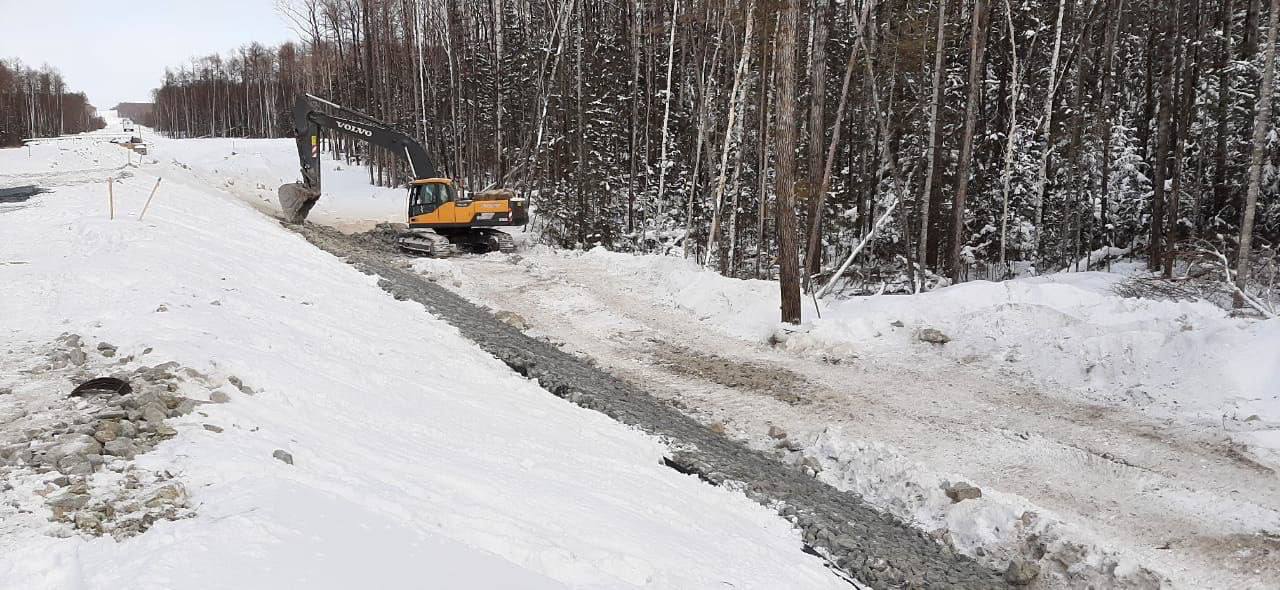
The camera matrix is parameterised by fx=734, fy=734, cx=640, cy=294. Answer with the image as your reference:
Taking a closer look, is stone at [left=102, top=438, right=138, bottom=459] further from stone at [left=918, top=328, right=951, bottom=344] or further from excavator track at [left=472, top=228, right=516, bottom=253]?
excavator track at [left=472, top=228, right=516, bottom=253]

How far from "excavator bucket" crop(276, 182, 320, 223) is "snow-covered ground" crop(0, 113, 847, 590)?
10784 millimetres

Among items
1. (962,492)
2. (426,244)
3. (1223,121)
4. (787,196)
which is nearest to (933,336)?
(787,196)

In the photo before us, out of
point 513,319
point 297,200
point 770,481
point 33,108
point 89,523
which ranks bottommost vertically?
point 770,481

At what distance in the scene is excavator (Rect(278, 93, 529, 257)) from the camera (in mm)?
19875

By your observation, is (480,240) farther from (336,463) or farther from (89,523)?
(89,523)

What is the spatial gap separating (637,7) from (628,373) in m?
20.7

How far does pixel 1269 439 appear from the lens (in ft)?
21.6

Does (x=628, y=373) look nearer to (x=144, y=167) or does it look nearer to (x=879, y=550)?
(x=879, y=550)

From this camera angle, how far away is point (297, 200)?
2109 cm

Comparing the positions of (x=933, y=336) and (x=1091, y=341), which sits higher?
(x=1091, y=341)

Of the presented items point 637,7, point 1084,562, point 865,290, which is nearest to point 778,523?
point 1084,562

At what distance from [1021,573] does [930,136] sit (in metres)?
15.1

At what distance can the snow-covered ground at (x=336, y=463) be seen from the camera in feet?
9.93

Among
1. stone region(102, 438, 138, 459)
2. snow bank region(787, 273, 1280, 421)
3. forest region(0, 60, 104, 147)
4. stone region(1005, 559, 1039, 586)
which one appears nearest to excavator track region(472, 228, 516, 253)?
snow bank region(787, 273, 1280, 421)
